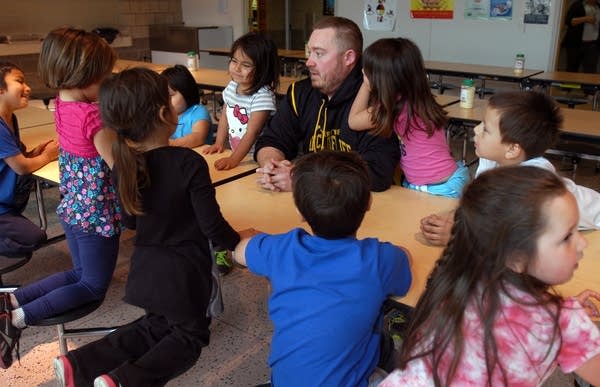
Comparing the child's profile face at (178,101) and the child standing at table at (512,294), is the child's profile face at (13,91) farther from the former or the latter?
the child standing at table at (512,294)

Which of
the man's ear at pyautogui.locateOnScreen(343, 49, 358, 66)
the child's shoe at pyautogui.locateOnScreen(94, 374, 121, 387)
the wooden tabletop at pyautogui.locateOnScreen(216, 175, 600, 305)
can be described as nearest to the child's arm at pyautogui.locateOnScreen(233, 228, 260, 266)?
the wooden tabletop at pyautogui.locateOnScreen(216, 175, 600, 305)

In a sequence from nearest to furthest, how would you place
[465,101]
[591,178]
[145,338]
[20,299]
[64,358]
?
[64,358] → [145,338] → [20,299] → [465,101] → [591,178]

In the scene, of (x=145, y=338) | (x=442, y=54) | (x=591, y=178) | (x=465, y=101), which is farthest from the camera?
(x=442, y=54)

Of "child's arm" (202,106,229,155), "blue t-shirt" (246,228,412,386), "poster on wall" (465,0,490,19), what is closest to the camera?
"blue t-shirt" (246,228,412,386)

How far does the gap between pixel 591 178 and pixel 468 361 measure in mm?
4273

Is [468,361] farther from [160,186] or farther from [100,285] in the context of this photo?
[100,285]

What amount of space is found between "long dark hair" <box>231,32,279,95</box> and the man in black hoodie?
9.7 inches

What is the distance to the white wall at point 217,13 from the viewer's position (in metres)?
9.05

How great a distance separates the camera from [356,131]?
2205mm

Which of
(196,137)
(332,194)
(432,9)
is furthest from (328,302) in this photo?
(432,9)

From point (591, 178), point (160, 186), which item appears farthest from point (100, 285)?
point (591, 178)

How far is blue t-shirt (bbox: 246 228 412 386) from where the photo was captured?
120 centimetres

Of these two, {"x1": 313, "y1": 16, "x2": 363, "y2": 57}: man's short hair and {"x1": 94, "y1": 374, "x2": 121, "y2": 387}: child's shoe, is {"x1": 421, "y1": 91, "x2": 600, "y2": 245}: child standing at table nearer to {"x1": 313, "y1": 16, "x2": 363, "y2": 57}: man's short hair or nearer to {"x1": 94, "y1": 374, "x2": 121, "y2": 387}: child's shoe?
{"x1": 313, "y1": 16, "x2": 363, "y2": 57}: man's short hair

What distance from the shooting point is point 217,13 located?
9328mm
